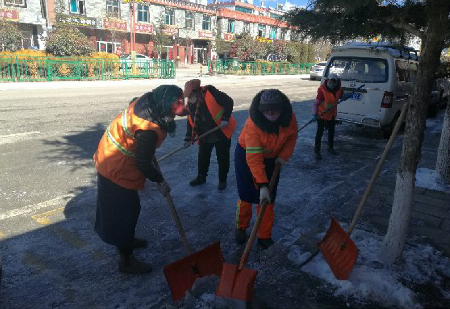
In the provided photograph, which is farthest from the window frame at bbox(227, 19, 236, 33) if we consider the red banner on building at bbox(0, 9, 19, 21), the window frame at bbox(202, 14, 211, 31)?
the red banner on building at bbox(0, 9, 19, 21)

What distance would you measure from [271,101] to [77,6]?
3394 centimetres

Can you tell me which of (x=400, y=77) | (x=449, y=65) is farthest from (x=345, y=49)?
(x=449, y=65)

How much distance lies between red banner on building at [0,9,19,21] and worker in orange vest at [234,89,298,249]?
1215 inches

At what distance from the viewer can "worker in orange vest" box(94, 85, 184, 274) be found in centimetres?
266

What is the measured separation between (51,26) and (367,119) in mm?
30396

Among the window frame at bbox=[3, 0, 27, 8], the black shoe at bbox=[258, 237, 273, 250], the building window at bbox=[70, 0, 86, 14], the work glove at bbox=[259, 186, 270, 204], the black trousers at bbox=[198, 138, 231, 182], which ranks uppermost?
the building window at bbox=[70, 0, 86, 14]

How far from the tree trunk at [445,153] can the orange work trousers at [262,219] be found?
311 centimetres

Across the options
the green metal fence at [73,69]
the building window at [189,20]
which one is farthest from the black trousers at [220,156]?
the building window at [189,20]

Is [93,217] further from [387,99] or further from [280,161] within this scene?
[387,99]

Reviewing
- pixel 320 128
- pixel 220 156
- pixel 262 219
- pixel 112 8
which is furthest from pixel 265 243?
pixel 112 8

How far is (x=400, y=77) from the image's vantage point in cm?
740

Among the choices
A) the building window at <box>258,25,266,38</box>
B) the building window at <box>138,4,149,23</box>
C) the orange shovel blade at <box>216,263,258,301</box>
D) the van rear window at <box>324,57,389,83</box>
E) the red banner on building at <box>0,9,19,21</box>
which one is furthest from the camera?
the building window at <box>258,25,266,38</box>

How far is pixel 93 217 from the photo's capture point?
13.1 ft

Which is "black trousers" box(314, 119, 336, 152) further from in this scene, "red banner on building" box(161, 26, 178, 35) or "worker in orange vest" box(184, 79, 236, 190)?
"red banner on building" box(161, 26, 178, 35)
